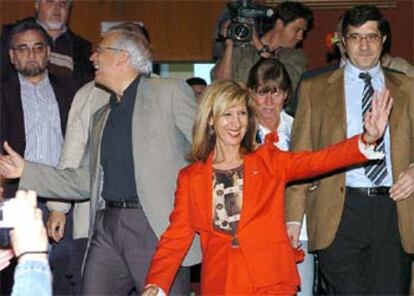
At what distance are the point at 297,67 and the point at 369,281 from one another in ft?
6.29

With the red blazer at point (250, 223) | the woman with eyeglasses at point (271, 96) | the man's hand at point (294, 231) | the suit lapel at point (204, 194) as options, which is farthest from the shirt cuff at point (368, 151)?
the woman with eyeglasses at point (271, 96)

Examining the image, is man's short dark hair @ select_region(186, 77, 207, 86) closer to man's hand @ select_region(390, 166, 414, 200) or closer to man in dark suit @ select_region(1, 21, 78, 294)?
man in dark suit @ select_region(1, 21, 78, 294)

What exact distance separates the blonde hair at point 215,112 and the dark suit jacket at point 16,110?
2012 millimetres

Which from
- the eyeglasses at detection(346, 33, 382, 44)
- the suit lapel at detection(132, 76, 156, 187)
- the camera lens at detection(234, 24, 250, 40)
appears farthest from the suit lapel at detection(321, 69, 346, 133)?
the camera lens at detection(234, 24, 250, 40)

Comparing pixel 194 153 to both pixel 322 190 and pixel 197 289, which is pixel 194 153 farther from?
pixel 197 289

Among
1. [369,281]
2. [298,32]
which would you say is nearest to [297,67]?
[298,32]

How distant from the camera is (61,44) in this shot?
811 cm

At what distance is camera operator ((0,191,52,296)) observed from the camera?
9.77ft

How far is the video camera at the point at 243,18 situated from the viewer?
7.36 metres

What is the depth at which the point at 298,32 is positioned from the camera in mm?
7695

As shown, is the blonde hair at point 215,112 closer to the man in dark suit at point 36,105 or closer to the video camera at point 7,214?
the man in dark suit at point 36,105

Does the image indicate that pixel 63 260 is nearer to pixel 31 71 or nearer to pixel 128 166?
pixel 31 71

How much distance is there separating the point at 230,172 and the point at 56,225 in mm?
1577

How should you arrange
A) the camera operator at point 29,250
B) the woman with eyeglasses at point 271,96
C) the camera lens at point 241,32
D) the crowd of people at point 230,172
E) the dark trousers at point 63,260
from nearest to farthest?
the camera operator at point 29,250, the crowd of people at point 230,172, the woman with eyeglasses at point 271,96, the dark trousers at point 63,260, the camera lens at point 241,32
